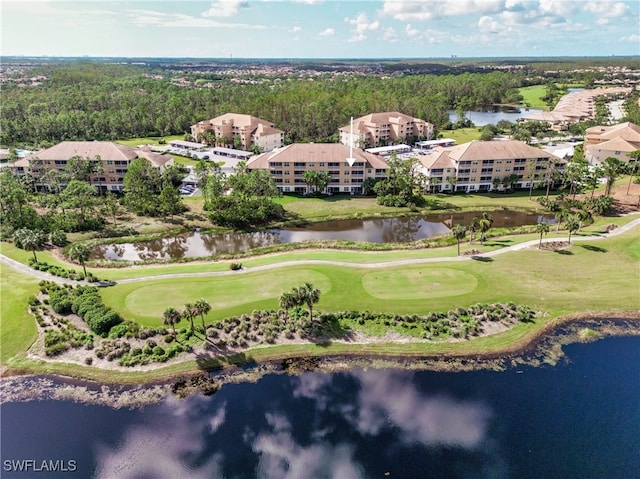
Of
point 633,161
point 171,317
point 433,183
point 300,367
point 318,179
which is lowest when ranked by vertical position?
point 300,367

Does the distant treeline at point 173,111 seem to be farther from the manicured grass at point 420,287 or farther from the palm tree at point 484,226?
the manicured grass at point 420,287

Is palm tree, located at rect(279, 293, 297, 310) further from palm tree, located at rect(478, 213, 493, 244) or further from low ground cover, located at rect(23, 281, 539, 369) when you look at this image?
palm tree, located at rect(478, 213, 493, 244)

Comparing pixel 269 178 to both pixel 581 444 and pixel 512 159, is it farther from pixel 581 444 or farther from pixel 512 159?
pixel 581 444

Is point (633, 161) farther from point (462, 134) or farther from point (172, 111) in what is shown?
point (172, 111)

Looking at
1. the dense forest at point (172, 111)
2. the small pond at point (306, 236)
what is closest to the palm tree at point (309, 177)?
the small pond at point (306, 236)

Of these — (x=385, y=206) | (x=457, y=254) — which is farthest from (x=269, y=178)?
(x=457, y=254)

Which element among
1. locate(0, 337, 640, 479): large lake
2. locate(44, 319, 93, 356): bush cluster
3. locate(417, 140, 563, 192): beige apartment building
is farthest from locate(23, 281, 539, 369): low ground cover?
locate(417, 140, 563, 192): beige apartment building

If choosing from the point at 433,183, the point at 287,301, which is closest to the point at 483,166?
the point at 433,183
